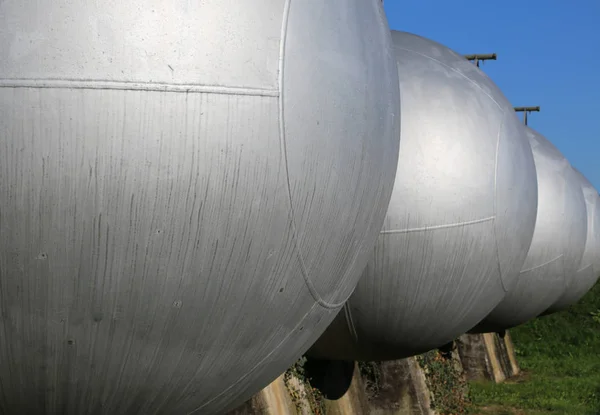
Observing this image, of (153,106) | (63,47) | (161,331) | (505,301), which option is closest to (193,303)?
(161,331)

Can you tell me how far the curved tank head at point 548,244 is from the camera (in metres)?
9.91

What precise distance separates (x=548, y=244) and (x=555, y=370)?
10.3m

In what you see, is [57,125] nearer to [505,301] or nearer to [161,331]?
[161,331]

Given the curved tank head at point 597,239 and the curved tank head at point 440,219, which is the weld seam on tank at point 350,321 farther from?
the curved tank head at point 597,239

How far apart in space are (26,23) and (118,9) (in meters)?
0.27

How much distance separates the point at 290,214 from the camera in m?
3.03

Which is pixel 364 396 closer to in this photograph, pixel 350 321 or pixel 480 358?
pixel 350 321

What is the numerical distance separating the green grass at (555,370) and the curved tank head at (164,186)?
1163 centimetres

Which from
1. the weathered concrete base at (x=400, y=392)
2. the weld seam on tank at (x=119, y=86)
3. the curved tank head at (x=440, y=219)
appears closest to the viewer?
the weld seam on tank at (x=119, y=86)

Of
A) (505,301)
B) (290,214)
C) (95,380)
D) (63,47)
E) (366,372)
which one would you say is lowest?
(366,372)

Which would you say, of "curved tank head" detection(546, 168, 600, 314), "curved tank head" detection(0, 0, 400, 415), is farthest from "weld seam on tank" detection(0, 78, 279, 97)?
"curved tank head" detection(546, 168, 600, 314)

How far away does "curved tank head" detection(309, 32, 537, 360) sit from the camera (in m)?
5.43

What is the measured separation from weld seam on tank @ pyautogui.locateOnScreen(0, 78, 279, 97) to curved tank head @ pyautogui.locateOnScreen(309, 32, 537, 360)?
268cm

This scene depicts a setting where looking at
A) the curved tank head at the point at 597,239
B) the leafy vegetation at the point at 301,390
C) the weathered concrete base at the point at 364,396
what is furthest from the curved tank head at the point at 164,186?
the curved tank head at the point at 597,239
